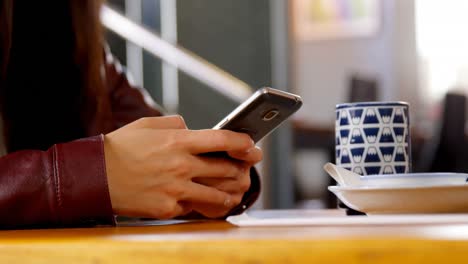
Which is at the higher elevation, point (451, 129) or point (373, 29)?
point (373, 29)

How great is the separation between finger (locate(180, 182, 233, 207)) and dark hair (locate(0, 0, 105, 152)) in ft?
1.20

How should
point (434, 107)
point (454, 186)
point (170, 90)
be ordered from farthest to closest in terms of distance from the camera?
1. point (434, 107)
2. point (170, 90)
3. point (454, 186)

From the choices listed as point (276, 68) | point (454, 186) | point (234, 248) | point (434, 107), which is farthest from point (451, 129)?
point (234, 248)

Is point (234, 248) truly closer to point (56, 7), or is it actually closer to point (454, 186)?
point (454, 186)

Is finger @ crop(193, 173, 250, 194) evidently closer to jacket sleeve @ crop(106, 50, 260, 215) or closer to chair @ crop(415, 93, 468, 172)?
jacket sleeve @ crop(106, 50, 260, 215)

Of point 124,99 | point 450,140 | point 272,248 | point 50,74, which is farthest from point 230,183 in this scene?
point 450,140

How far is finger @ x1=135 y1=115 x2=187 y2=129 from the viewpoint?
786mm

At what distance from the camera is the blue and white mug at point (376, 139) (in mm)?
928

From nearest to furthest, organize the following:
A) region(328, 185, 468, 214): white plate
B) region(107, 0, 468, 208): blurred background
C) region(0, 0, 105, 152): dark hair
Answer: region(328, 185, 468, 214): white plate → region(0, 0, 105, 152): dark hair → region(107, 0, 468, 208): blurred background

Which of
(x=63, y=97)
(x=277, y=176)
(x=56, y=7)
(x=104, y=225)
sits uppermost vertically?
(x=56, y=7)

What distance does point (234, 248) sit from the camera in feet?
1.41

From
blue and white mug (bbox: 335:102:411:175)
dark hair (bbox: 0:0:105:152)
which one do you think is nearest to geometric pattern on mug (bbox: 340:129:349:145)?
blue and white mug (bbox: 335:102:411:175)

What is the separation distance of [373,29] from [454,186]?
610cm

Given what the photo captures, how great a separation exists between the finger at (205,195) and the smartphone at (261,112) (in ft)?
0.23
